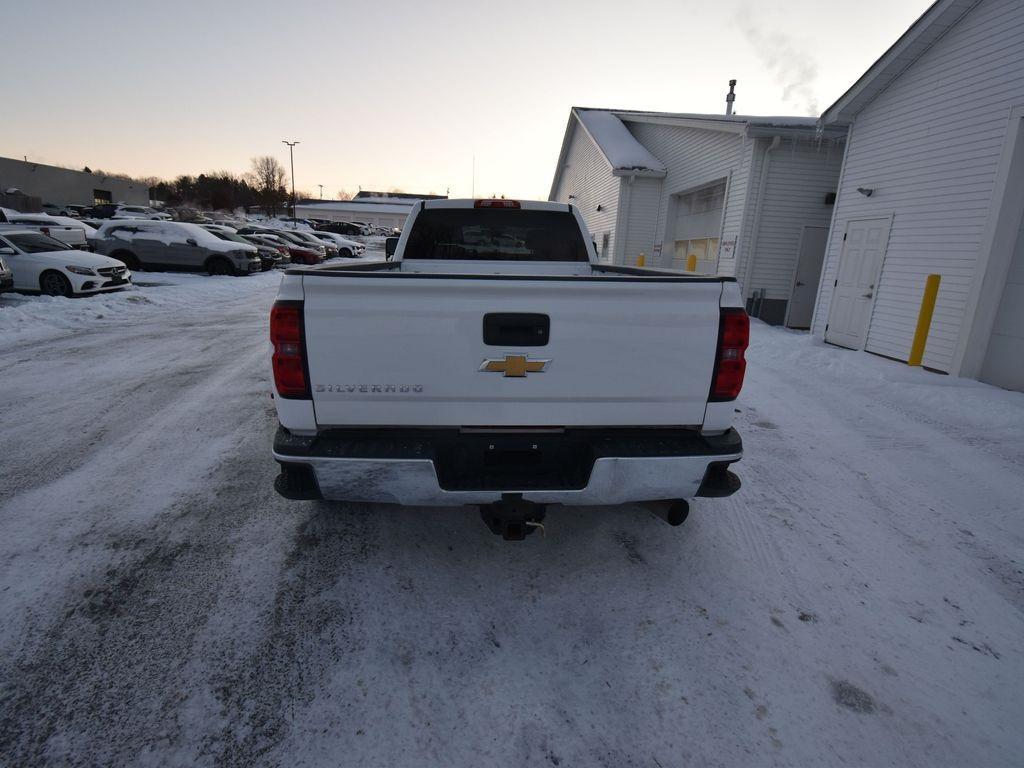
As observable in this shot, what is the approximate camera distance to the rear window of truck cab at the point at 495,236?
463 centimetres

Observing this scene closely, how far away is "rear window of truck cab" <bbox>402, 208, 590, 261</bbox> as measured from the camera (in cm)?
463

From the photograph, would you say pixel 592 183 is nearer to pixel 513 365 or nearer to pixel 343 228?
pixel 513 365

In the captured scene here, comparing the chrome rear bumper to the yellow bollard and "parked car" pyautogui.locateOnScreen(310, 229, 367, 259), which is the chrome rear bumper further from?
"parked car" pyautogui.locateOnScreen(310, 229, 367, 259)

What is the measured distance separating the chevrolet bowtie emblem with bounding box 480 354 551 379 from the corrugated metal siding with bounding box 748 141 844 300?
487 inches

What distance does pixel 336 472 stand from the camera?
2408 millimetres

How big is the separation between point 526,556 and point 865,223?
10.1m

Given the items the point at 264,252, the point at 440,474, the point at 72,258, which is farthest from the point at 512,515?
the point at 264,252

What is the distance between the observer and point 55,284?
1130 centimetres

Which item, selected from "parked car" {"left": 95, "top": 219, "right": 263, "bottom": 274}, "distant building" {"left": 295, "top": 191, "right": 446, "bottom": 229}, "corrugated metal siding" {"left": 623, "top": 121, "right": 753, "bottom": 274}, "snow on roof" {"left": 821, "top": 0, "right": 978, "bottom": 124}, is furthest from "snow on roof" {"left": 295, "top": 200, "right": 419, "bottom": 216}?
"snow on roof" {"left": 821, "top": 0, "right": 978, "bottom": 124}

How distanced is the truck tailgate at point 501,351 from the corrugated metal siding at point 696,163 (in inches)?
468

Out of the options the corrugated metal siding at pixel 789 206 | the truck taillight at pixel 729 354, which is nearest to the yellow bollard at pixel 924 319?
the corrugated metal siding at pixel 789 206

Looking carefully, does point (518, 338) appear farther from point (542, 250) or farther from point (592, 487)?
point (542, 250)

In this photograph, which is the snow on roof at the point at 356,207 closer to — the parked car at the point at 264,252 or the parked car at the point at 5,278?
the parked car at the point at 264,252

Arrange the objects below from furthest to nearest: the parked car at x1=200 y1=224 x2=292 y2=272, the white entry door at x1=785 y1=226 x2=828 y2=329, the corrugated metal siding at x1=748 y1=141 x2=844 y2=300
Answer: the parked car at x1=200 y1=224 x2=292 y2=272
the white entry door at x1=785 y1=226 x2=828 y2=329
the corrugated metal siding at x1=748 y1=141 x2=844 y2=300
